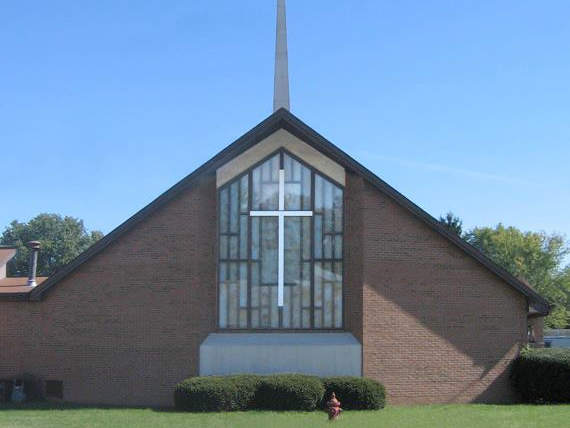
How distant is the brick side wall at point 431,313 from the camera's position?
70.0 feet

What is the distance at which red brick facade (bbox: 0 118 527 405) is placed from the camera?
70.1 feet

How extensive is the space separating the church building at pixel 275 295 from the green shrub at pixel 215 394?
1801mm

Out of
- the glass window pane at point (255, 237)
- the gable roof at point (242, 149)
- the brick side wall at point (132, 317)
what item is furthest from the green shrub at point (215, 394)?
the gable roof at point (242, 149)

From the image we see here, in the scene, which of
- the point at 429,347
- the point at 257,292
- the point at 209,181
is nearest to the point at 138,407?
the point at 257,292

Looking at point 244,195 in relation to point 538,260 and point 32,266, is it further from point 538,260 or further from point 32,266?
point 538,260

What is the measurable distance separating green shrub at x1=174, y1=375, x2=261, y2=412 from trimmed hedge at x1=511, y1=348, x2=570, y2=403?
7.44m

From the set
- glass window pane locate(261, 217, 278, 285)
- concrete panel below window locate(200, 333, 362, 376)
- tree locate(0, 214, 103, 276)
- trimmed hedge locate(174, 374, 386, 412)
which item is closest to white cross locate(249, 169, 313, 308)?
glass window pane locate(261, 217, 278, 285)

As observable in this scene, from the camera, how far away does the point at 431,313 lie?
2153 cm

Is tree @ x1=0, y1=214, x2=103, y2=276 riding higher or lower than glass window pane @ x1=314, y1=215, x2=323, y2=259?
higher

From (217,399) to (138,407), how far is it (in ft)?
9.62

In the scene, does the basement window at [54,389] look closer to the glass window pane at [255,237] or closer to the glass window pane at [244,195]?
the glass window pane at [255,237]

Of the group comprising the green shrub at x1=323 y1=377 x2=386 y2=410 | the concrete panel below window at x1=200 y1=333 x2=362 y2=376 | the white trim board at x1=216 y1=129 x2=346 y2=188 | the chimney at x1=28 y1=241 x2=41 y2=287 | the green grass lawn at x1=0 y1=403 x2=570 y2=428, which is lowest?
the green grass lawn at x1=0 y1=403 x2=570 y2=428

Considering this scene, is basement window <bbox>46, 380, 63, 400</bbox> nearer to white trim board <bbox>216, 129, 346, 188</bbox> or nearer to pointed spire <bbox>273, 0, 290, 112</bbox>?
white trim board <bbox>216, 129, 346, 188</bbox>

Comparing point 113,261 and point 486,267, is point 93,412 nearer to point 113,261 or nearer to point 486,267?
point 113,261
